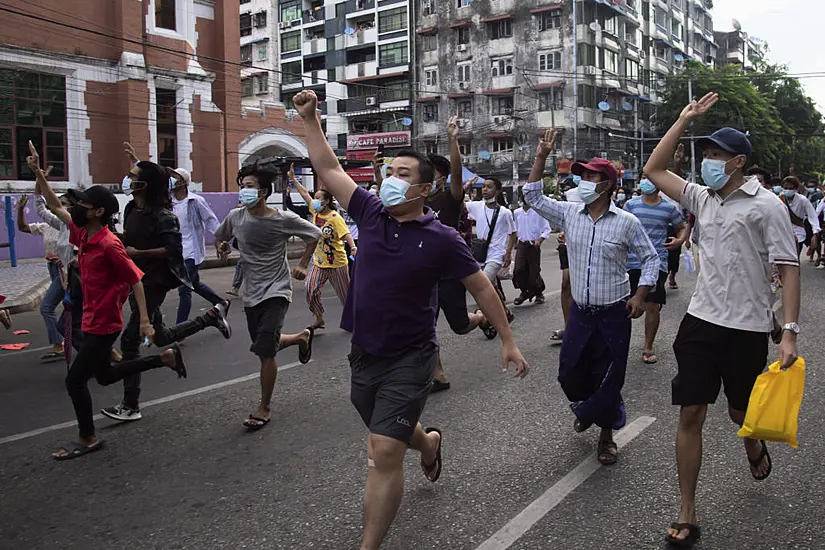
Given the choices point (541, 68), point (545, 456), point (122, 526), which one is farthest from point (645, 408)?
point (541, 68)

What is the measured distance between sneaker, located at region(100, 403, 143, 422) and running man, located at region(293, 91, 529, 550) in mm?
2711

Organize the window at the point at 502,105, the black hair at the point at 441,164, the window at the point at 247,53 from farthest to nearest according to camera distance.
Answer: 1. the window at the point at 247,53
2. the window at the point at 502,105
3. the black hair at the point at 441,164

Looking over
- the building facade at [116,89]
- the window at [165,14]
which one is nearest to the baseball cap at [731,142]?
the building facade at [116,89]

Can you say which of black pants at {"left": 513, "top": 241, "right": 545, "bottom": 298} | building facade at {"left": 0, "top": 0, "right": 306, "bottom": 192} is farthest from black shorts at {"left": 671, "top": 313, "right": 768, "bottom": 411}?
building facade at {"left": 0, "top": 0, "right": 306, "bottom": 192}

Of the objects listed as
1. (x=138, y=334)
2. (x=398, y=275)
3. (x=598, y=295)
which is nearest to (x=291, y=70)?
(x=138, y=334)

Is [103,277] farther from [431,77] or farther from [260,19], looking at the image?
[260,19]

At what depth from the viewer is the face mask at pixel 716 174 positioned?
152 inches

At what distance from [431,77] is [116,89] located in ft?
111

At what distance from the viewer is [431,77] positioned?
57781mm

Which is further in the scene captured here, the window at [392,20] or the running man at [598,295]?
the window at [392,20]

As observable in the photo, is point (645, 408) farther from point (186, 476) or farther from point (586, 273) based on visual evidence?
point (186, 476)

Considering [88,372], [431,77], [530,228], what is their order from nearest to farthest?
[88,372], [530,228], [431,77]

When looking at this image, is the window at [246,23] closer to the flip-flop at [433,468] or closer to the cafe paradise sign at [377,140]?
the cafe paradise sign at [377,140]

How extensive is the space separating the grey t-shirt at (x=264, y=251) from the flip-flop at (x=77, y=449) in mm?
1467
